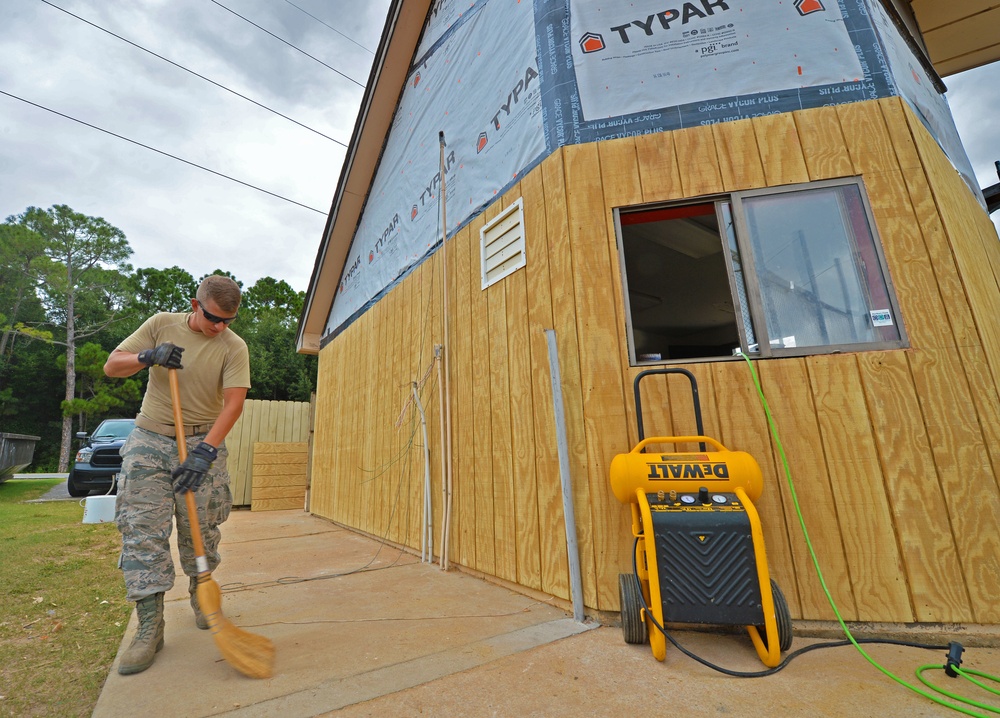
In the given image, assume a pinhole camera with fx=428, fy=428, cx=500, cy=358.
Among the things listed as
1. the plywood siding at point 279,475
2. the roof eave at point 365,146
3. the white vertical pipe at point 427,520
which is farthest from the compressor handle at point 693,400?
the plywood siding at point 279,475

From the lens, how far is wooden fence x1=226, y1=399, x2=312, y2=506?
8461 mm

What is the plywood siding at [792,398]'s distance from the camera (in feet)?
6.21

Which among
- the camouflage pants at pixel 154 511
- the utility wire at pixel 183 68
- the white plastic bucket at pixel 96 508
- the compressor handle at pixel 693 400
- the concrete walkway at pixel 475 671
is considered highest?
the utility wire at pixel 183 68

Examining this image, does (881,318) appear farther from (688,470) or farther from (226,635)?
(226,635)

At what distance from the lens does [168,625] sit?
6.99 ft

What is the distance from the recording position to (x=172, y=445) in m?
2.04

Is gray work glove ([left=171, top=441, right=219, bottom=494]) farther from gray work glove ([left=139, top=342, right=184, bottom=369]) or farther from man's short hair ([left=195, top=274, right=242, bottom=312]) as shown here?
man's short hair ([left=195, top=274, right=242, bottom=312])

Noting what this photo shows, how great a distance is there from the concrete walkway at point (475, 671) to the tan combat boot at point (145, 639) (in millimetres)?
41

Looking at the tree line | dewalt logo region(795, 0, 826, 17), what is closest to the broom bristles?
dewalt logo region(795, 0, 826, 17)

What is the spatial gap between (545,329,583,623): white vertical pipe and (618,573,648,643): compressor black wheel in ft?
1.15

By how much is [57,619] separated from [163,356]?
1.47 m

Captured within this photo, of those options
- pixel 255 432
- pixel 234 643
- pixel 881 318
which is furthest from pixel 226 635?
pixel 255 432

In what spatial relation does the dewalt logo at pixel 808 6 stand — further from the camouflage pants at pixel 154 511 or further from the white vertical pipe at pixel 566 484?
the camouflage pants at pixel 154 511

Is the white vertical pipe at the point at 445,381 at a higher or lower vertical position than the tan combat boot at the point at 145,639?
higher
